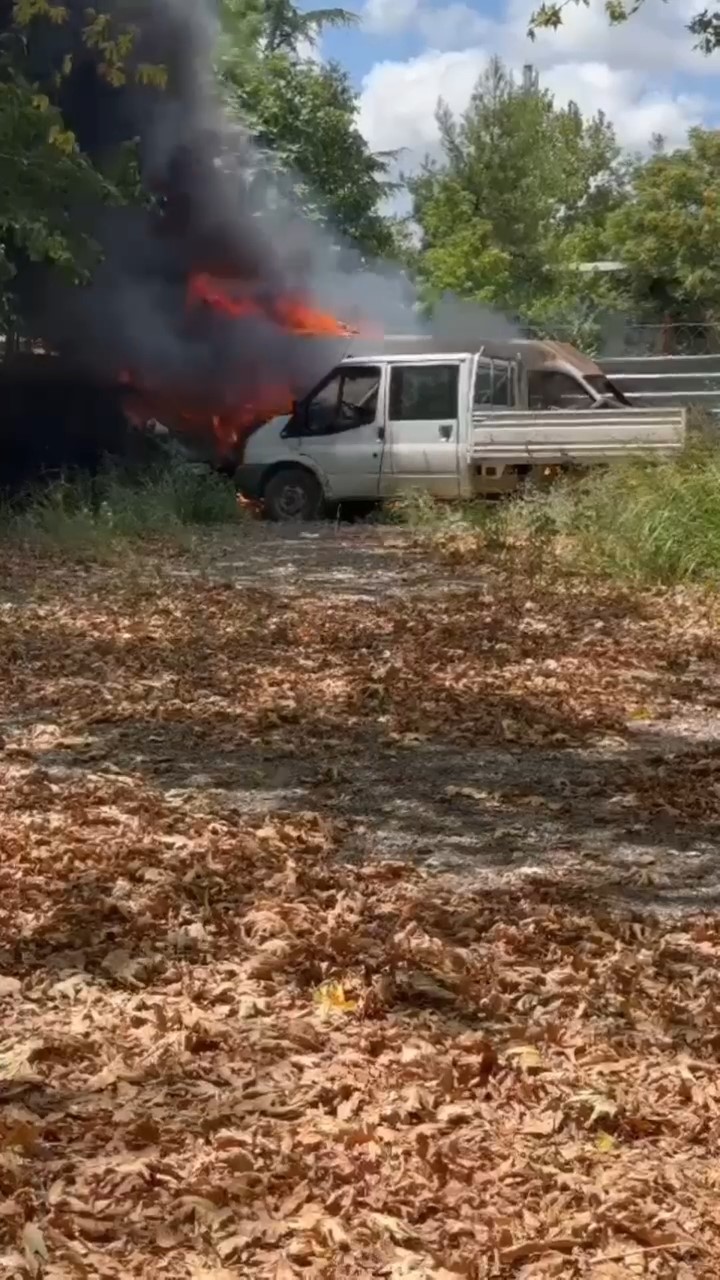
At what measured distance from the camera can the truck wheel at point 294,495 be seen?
1648 cm

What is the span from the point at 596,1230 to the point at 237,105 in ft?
72.1

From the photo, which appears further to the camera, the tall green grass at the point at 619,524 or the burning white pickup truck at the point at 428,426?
the burning white pickup truck at the point at 428,426

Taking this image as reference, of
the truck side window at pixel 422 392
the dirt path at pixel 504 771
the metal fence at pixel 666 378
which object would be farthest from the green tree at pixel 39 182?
the dirt path at pixel 504 771

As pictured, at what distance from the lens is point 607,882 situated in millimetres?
4715

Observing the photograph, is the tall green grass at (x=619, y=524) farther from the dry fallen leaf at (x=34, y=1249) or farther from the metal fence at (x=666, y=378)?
the dry fallen leaf at (x=34, y=1249)

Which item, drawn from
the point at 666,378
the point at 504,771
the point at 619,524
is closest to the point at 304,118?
the point at 666,378

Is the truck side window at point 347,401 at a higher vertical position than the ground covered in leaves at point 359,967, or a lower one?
higher

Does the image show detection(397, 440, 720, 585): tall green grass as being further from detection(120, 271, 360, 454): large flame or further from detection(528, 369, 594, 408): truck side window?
Result: detection(120, 271, 360, 454): large flame

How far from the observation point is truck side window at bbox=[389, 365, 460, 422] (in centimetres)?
1561

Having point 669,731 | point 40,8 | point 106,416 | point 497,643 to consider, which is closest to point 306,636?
point 497,643

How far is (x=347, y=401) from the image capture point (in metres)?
16.0

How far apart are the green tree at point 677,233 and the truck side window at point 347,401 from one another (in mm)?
19738

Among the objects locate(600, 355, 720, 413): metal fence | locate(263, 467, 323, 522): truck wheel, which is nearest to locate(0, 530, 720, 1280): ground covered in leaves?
locate(263, 467, 323, 522): truck wheel

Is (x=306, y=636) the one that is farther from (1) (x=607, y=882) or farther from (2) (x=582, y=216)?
(2) (x=582, y=216)
